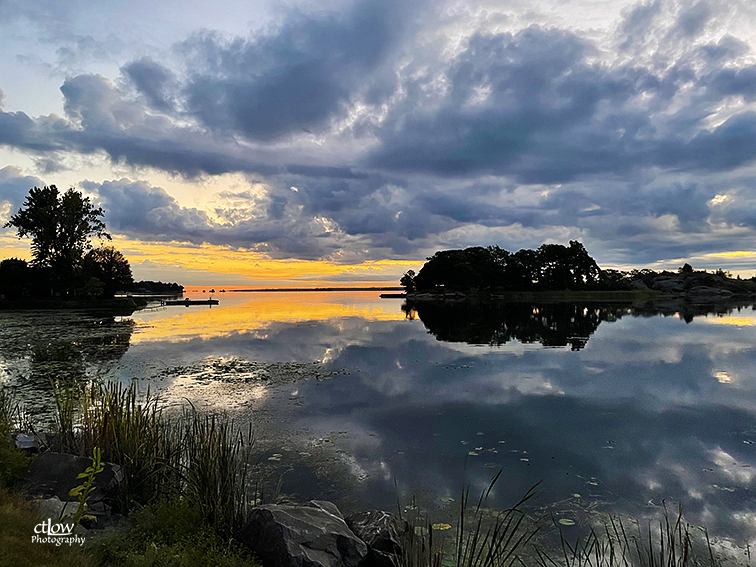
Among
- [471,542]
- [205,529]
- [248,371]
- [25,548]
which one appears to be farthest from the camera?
[248,371]

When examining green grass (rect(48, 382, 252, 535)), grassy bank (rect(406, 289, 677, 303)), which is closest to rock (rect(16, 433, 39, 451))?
green grass (rect(48, 382, 252, 535))

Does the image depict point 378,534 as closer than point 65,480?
Yes

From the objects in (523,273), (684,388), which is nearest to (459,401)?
(684,388)

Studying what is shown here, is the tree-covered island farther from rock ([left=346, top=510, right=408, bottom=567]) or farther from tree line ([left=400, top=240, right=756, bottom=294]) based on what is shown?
rock ([left=346, top=510, right=408, bottom=567])

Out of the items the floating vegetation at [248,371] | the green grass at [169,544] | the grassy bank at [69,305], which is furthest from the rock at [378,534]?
the grassy bank at [69,305]

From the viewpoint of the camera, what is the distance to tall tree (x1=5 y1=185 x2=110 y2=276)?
66.1 meters

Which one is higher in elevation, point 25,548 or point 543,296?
point 25,548

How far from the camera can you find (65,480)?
693 centimetres

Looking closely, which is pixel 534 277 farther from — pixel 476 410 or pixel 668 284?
pixel 476 410

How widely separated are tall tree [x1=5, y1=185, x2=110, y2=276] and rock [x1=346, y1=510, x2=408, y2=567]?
77.0m

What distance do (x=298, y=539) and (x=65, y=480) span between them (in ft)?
13.8

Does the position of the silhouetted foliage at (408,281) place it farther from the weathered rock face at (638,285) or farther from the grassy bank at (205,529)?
the grassy bank at (205,529)

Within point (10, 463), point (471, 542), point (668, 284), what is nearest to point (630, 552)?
point (471, 542)

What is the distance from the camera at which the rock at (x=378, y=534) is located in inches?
238
